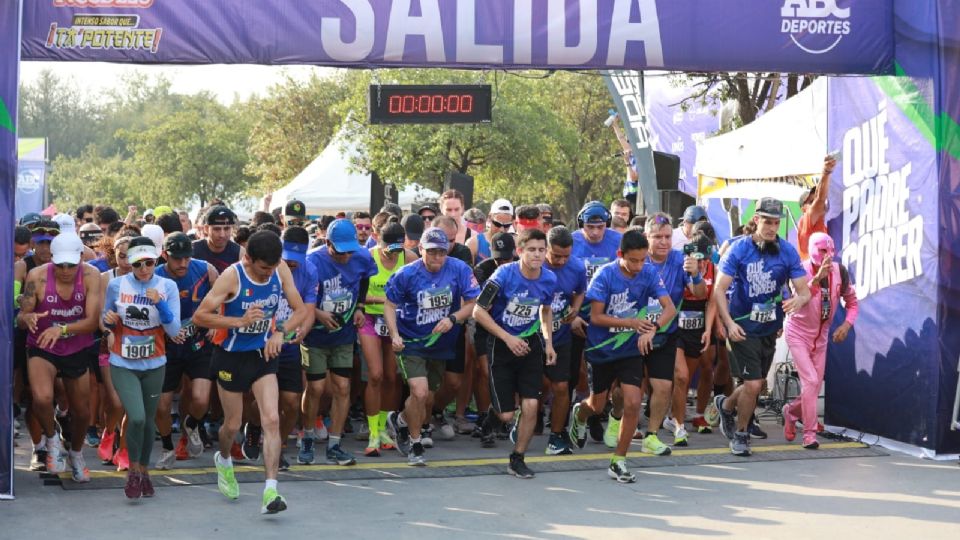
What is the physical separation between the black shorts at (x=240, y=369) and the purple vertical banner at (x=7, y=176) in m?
1.53

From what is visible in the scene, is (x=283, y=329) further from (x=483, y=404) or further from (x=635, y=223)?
(x=635, y=223)

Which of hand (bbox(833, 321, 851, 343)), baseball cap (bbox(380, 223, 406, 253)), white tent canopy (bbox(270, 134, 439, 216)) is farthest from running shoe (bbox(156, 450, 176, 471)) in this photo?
white tent canopy (bbox(270, 134, 439, 216))

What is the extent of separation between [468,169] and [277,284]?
1093 inches

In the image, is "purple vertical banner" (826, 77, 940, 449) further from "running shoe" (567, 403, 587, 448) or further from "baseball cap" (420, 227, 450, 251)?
"baseball cap" (420, 227, 450, 251)

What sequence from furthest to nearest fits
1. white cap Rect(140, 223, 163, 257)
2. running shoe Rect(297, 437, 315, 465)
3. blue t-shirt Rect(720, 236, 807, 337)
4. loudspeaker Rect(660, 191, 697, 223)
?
1. loudspeaker Rect(660, 191, 697, 223)
2. blue t-shirt Rect(720, 236, 807, 337)
3. white cap Rect(140, 223, 163, 257)
4. running shoe Rect(297, 437, 315, 465)

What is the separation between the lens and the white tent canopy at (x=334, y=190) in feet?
96.9

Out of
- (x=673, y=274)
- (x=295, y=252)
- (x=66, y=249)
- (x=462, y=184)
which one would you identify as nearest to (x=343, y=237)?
(x=295, y=252)

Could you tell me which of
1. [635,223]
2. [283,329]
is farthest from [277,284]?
[635,223]

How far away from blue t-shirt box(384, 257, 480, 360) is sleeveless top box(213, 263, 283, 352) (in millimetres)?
1582

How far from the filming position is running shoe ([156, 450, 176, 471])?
31.2 ft

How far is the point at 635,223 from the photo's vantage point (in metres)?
14.2

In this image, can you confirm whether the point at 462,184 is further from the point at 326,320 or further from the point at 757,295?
the point at 326,320

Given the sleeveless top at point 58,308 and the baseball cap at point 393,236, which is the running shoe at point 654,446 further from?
the sleeveless top at point 58,308

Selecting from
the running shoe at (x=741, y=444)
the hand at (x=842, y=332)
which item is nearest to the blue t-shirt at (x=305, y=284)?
the running shoe at (x=741, y=444)
